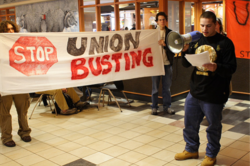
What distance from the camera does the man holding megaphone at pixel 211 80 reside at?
2.86m

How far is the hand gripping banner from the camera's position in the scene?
5.25 metres

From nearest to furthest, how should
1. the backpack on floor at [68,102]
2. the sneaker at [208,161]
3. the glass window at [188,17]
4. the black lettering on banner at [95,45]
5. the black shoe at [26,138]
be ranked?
the sneaker at [208,161] → the black shoe at [26,138] → the black lettering on banner at [95,45] → the backpack on floor at [68,102] → the glass window at [188,17]

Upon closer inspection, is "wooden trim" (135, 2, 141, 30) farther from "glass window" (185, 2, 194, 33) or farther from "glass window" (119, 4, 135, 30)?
"glass window" (185, 2, 194, 33)

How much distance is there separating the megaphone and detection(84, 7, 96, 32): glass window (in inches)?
187

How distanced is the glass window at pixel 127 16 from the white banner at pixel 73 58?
1759 millimetres

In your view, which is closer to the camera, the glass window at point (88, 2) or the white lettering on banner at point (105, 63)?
the white lettering on banner at point (105, 63)

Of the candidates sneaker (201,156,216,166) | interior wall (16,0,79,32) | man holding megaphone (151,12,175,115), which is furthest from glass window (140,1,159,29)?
sneaker (201,156,216,166)

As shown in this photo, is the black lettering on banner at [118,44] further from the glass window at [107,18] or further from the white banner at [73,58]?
the glass window at [107,18]

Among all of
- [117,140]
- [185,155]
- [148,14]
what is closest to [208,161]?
[185,155]

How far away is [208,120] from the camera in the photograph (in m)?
3.07

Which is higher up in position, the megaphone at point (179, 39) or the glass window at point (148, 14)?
the glass window at point (148, 14)

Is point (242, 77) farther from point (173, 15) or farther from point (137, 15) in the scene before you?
point (137, 15)

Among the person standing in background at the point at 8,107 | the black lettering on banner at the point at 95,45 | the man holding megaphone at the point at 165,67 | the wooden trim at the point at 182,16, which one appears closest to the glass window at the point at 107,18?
the wooden trim at the point at 182,16

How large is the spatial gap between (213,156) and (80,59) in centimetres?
247
